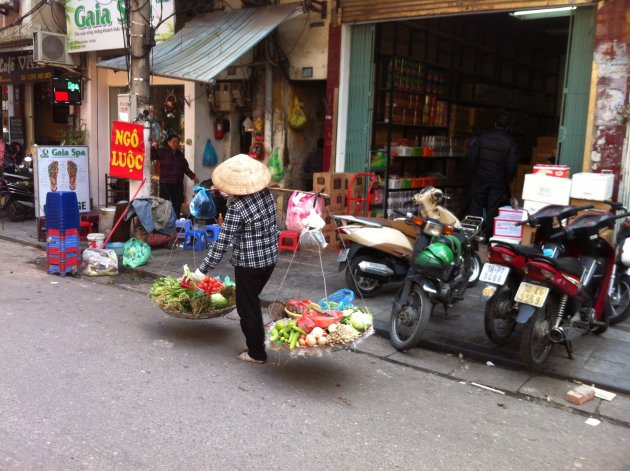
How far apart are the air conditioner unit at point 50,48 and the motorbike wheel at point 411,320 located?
36.6 ft

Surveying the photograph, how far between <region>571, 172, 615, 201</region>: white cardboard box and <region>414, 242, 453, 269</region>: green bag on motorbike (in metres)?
2.83

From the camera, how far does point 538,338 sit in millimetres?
4984

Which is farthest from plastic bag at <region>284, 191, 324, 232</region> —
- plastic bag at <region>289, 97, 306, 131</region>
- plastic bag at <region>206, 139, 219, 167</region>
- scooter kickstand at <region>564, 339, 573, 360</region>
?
plastic bag at <region>206, 139, 219, 167</region>

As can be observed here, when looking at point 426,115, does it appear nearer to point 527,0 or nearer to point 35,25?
point 527,0

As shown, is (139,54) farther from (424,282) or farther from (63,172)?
(424,282)

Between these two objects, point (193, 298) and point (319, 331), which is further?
point (193, 298)

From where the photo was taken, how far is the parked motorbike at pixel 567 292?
4.82 metres

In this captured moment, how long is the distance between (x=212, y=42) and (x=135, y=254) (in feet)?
14.1

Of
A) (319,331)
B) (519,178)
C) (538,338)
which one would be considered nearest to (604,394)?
(538,338)

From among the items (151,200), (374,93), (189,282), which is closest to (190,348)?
(189,282)

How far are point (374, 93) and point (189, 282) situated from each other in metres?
5.73

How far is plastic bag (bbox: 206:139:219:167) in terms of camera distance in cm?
1249

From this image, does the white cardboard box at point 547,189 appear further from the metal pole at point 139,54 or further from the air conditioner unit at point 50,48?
the air conditioner unit at point 50,48

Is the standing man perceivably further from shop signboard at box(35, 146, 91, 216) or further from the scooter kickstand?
the scooter kickstand
